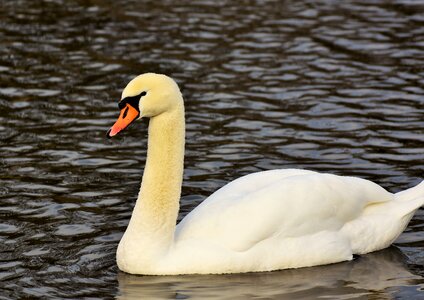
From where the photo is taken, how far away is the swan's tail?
9.50m

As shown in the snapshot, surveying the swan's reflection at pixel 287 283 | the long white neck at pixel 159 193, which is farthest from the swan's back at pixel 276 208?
the swan's reflection at pixel 287 283

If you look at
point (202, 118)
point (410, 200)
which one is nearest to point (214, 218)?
point (410, 200)

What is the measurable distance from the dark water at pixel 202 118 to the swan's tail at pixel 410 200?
1.06 ft

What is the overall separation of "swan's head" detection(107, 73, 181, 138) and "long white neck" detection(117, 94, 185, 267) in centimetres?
16

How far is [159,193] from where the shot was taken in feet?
29.6

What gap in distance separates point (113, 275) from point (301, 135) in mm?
4219

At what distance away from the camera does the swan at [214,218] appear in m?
8.84

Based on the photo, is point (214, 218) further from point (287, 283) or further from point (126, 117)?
point (126, 117)

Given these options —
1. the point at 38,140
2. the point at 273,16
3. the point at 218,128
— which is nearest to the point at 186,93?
the point at 218,128

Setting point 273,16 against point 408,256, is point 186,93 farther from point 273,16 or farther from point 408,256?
point 408,256

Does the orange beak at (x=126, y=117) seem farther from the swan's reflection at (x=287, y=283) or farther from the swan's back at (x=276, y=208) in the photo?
the swan's reflection at (x=287, y=283)

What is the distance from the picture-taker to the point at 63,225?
10.1 meters

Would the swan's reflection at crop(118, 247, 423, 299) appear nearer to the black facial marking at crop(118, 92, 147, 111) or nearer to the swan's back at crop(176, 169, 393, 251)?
the swan's back at crop(176, 169, 393, 251)

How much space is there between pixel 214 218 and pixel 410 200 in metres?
1.71
